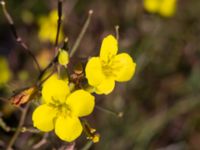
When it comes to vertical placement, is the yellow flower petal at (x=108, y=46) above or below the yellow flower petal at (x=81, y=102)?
above

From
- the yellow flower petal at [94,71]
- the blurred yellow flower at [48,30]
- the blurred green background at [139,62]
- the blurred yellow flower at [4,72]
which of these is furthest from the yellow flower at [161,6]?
the yellow flower petal at [94,71]

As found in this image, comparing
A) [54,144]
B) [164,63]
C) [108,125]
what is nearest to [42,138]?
[54,144]

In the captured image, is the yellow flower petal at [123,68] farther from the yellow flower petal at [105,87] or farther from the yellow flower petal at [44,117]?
the yellow flower petal at [44,117]

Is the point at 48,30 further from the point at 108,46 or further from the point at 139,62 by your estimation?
the point at 108,46

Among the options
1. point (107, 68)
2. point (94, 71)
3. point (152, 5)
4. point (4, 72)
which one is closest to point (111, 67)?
point (107, 68)

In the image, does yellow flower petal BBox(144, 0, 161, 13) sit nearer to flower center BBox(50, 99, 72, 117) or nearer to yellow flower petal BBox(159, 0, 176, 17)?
yellow flower petal BBox(159, 0, 176, 17)

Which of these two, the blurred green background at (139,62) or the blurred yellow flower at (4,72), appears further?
the blurred green background at (139,62)
